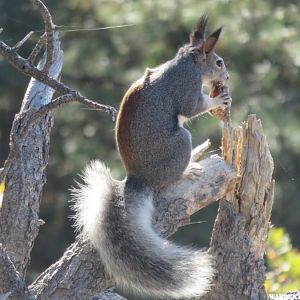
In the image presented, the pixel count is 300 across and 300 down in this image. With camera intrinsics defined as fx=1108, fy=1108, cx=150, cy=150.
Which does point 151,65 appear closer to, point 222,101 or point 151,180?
point 222,101

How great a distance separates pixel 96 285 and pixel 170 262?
30cm

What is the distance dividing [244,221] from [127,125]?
0.68m

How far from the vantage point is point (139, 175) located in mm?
4941

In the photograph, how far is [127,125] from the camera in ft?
16.1

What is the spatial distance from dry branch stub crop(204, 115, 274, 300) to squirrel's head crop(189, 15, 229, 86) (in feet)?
2.25

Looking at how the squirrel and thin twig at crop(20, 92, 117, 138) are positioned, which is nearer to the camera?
thin twig at crop(20, 92, 117, 138)

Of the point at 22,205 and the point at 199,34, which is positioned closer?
the point at 22,205

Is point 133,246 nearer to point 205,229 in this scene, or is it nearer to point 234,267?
point 234,267

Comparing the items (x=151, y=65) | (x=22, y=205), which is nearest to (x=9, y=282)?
(x=22, y=205)

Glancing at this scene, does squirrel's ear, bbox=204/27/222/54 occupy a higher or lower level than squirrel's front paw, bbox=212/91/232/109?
higher

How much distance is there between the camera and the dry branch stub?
4688 mm

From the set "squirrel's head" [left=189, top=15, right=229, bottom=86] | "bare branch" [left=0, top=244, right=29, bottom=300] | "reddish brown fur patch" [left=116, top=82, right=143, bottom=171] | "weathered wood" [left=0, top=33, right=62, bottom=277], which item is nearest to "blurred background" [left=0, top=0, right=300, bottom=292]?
"squirrel's head" [left=189, top=15, right=229, bottom=86]

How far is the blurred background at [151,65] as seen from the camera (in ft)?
28.2

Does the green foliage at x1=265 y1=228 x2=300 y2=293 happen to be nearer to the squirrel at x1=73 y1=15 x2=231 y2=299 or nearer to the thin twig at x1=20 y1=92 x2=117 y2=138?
the squirrel at x1=73 y1=15 x2=231 y2=299
